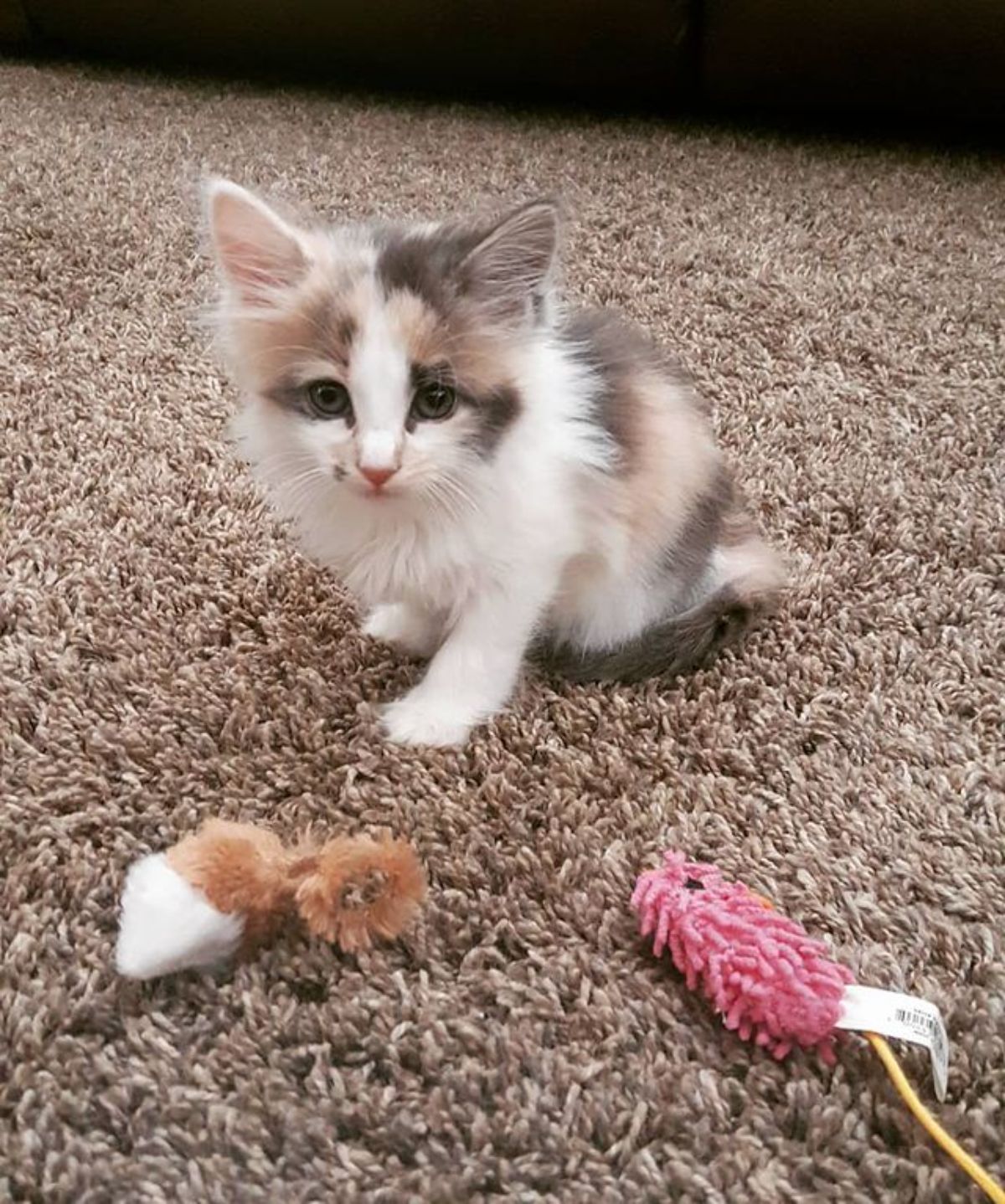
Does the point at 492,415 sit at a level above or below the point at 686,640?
above

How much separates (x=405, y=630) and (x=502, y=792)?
0.83ft

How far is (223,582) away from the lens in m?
1.18

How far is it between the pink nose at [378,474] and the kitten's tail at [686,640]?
321 millimetres

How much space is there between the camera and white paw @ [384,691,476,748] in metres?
1.00

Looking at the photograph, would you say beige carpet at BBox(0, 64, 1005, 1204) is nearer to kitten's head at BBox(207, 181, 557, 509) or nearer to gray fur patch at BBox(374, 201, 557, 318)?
kitten's head at BBox(207, 181, 557, 509)

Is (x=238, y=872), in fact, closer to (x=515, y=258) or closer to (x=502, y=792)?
(x=502, y=792)

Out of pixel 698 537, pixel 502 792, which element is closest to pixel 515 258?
pixel 698 537

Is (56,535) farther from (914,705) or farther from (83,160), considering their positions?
(83,160)

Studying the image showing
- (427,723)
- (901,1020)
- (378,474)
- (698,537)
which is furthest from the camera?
(698,537)

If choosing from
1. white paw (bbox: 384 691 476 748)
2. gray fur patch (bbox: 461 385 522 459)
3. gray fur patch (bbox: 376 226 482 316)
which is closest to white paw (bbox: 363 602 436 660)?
white paw (bbox: 384 691 476 748)

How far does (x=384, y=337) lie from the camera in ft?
2.85

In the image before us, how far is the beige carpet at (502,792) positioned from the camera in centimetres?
69

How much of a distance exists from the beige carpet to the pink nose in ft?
0.86

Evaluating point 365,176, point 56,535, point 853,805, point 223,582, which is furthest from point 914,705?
point 365,176
